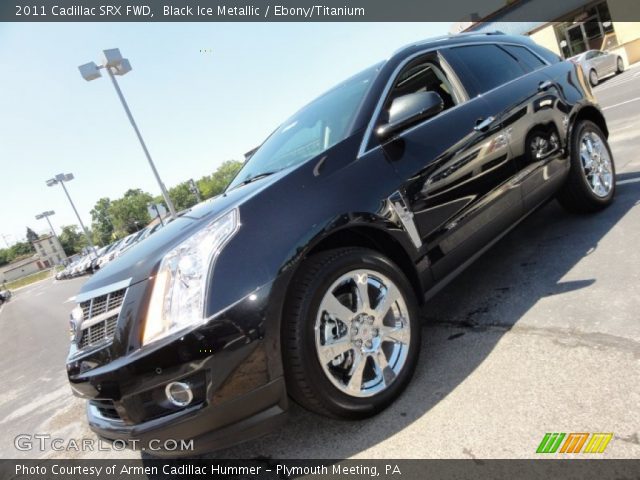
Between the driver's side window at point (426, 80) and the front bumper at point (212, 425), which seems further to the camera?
the driver's side window at point (426, 80)

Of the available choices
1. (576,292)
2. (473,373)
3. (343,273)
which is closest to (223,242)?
(343,273)

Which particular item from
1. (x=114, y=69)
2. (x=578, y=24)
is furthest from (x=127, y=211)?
(x=578, y=24)

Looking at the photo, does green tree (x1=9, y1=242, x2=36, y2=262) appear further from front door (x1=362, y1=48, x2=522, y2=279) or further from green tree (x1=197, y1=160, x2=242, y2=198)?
front door (x1=362, y1=48, x2=522, y2=279)

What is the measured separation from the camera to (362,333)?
2.22 m

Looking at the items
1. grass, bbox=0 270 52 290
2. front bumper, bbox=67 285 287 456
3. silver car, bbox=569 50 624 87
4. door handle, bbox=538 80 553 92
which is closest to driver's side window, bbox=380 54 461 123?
door handle, bbox=538 80 553 92

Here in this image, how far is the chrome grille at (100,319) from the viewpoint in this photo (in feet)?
6.73

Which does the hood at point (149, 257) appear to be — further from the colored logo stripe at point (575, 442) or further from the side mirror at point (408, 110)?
the colored logo stripe at point (575, 442)

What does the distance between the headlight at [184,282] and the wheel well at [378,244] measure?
0.47 metres

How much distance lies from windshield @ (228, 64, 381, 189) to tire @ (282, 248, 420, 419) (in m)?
0.71

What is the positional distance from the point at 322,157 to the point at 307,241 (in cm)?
53

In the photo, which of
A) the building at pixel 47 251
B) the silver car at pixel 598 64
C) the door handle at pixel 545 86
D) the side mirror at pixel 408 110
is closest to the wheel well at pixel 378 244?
the side mirror at pixel 408 110

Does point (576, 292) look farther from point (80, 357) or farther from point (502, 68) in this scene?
point (80, 357)

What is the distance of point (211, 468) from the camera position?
7.57ft

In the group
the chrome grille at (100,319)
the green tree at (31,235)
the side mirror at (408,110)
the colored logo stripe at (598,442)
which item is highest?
the green tree at (31,235)
